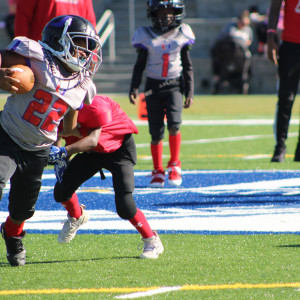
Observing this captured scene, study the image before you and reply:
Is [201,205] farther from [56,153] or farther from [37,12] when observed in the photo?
[37,12]

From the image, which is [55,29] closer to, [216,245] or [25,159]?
[25,159]

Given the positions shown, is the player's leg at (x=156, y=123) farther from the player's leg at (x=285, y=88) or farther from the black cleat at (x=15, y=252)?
the black cleat at (x=15, y=252)

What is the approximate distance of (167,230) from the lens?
4.97m

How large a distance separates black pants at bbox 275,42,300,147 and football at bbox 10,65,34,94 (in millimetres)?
4672

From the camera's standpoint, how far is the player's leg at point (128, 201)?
4.32 metres

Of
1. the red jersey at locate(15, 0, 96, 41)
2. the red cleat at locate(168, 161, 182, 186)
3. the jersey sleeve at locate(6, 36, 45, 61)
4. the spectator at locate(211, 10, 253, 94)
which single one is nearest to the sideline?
the red cleat at locate(168, 161, 182, 186)

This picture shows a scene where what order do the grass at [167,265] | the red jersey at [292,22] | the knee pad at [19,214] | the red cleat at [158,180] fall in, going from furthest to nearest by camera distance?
the red jersey at [292,22], the red cleat at [158,180], the knee pad at [19,214], the grass at [167,265]

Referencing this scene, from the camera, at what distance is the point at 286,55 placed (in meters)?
7.92

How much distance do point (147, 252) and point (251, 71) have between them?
17394mm

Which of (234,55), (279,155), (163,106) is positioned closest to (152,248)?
(163,106)

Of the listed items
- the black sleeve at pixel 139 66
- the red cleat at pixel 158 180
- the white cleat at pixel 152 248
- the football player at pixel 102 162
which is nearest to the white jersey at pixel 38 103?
the football player at pixel 102 162

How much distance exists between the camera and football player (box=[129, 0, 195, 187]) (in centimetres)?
691

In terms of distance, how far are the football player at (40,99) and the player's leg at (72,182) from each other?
514 millimetres

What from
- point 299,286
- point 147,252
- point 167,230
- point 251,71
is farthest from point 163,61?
point 251,71
